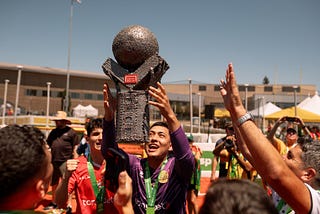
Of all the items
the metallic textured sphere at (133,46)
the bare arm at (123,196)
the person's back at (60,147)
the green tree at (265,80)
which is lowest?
the person's back at (60,147)

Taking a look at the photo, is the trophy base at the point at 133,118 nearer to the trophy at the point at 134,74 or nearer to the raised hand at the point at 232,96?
the trophy at the point at 134,74

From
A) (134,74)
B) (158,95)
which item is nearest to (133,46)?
(134,74)

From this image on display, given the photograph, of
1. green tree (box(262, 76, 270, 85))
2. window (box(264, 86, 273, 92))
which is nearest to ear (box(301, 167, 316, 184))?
window (box(264, 86, 273, 92))

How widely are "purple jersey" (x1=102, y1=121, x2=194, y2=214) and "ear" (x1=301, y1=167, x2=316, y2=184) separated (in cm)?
84

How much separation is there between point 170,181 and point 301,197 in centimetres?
114

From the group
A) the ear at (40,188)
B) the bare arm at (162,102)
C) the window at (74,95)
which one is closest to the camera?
the ear at (40,188)

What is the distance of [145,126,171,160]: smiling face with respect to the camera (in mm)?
2685

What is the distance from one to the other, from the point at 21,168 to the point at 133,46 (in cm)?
153

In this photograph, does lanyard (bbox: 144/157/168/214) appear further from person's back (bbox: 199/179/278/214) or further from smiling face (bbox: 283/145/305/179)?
person's back (bbox: 199/179/278/214)

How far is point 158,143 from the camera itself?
2730 millimetres

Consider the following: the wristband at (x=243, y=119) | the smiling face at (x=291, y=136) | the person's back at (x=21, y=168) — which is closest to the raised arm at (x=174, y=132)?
the wristband at (x=243, y=119)

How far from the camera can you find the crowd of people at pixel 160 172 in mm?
1360

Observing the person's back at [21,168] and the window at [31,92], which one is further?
the window at [31,92]

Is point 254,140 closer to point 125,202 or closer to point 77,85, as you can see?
point 125,202
